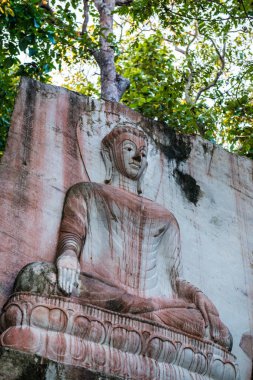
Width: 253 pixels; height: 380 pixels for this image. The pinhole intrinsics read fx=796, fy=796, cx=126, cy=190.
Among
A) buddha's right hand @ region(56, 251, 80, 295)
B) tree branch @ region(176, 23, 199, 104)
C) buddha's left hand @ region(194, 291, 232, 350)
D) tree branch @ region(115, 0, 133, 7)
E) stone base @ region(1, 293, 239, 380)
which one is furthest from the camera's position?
tree branch @ region(176, 23, 199, 104)

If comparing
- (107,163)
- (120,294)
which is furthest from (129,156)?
(120,294)

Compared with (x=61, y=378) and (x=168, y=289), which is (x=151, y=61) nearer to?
(x=168, y=289)

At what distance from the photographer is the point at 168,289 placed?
7328mm

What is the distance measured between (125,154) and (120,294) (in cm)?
181

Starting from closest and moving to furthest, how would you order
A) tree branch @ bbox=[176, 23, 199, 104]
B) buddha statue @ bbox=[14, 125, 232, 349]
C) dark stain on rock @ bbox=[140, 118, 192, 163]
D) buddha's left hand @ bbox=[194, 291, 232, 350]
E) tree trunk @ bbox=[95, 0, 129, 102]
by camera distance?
buddha statue @ bbox=[14, 125, 232, 349] < buddha's left hand @ bbox=[194, 291, 232, 350] < dark stain on rock @ bbox=[140, 118, 192, 163] < tree trunk @ bbox=[95, 0, 129, 102] < tree branch @ bbox=[176, 23, 199, 104]

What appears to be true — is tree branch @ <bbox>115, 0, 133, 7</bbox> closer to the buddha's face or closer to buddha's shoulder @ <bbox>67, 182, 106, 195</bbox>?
the buddha's face

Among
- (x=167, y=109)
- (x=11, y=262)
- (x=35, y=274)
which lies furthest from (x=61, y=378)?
(x=167, y=109)

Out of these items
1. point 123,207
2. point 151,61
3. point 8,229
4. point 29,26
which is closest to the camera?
point 8,229

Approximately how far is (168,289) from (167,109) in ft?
22.4

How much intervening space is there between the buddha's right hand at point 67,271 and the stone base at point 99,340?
0.62 feet

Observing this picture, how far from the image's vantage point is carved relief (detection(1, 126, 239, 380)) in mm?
6055

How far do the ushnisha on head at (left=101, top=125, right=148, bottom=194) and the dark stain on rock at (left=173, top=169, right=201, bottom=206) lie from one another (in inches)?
23.6

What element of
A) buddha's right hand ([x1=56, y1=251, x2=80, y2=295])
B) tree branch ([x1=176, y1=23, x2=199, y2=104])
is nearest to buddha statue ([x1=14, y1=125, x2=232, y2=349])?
buddha's right hand ([x1=56, y1=251, x2=80, y2=295])

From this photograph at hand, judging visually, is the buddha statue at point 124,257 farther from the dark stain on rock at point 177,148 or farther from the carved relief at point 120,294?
the dark stain on rock at point 177,148
